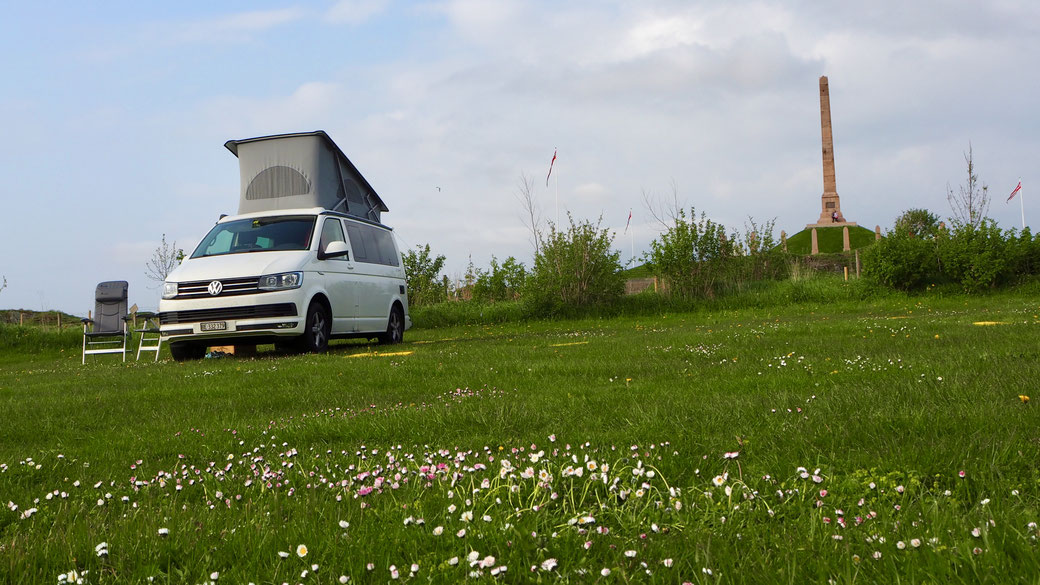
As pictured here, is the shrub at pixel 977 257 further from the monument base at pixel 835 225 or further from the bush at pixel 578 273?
the monument base at pixel 835 225

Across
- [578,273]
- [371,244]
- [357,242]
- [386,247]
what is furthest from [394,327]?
[578,273]

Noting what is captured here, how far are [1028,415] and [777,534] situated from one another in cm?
224

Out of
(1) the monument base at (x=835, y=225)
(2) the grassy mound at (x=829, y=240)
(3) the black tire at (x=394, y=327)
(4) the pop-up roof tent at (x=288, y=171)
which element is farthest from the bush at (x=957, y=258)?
(1) the monument base at (x=835, y=225)

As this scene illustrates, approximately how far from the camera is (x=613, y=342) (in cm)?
1073

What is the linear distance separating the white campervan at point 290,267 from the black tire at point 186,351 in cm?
2

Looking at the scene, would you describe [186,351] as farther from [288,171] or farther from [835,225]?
[835,225]

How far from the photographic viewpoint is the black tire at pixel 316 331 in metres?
11.5

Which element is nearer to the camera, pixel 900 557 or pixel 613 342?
pixel 900 557

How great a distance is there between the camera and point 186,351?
40.7 feet

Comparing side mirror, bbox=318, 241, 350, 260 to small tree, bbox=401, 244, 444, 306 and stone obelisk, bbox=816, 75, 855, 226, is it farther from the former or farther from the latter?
stone obelisk, bbox=816, 75, 855, 226

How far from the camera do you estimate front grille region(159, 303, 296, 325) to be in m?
10.9

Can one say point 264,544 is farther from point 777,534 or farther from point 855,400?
point 855,400

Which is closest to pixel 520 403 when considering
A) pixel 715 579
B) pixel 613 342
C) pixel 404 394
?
pixel 404 394

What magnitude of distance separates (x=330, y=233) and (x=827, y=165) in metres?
58.4
